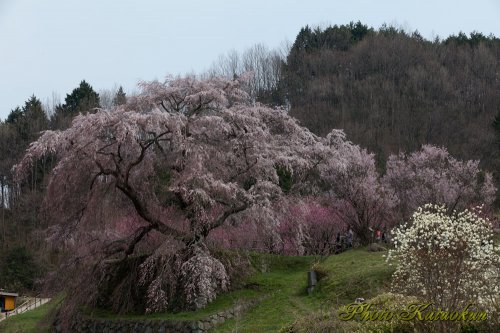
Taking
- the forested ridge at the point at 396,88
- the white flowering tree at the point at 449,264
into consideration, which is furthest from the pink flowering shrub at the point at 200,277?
the forested ridge at the point at 396,88

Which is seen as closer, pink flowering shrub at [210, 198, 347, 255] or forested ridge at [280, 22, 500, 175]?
pink flowering shrub at [210, 198, 347, 255]

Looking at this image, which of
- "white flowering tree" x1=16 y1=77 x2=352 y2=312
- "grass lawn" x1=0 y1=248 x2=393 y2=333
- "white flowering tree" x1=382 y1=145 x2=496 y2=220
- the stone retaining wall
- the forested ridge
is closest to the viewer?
"grass lawn" x1=0 y1=248 x2=393 y2=333

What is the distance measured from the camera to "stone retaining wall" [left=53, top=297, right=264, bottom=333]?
14.1 m

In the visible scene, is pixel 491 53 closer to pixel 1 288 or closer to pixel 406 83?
pixel 406 83

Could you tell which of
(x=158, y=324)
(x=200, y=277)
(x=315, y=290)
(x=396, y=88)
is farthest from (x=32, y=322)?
(x=396, y=88)

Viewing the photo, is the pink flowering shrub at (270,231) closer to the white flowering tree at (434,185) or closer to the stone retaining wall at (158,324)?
the stone retaining wall at (158,324)

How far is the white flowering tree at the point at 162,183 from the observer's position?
49.3ft

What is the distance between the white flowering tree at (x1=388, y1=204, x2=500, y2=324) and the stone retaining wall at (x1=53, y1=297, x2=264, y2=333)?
593cm

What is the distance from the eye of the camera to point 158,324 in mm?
14445

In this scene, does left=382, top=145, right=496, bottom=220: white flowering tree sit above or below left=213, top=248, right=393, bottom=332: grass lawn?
above

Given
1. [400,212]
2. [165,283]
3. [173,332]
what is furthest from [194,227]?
[400,212]

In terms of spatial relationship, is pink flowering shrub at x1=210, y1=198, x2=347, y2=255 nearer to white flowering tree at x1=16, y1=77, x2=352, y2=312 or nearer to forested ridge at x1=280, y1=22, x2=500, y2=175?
white flowering tree at x1=16, y1=77, x2=352, y2=312

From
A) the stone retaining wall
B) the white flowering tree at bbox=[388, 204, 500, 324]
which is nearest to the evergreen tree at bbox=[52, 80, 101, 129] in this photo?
the stone retaining wall

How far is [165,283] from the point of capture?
1516 cm
